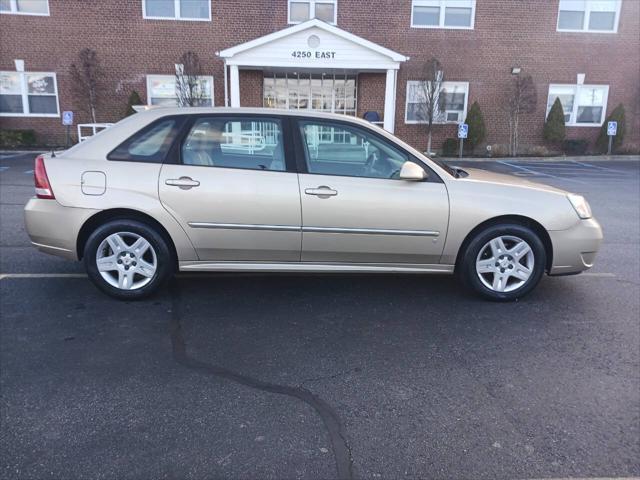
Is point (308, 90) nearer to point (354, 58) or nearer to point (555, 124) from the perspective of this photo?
point (354, 58)

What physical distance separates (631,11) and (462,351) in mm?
22625

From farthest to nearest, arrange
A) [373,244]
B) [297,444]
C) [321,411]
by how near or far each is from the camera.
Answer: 1. [373,244]
2. [321,411]
3. [297,444]

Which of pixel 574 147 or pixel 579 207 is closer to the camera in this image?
pixel 579 207

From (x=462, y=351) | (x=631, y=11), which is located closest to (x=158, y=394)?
(x=462, y=351)

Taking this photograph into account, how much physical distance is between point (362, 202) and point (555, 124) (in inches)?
754

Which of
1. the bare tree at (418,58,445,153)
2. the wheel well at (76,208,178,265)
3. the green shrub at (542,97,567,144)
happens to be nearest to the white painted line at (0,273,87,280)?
the wheel well at (76,208,178,265)

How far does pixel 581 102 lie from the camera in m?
21.4

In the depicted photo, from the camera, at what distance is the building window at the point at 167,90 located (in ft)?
65.1

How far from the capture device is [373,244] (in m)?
4.53

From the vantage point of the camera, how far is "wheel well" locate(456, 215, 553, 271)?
460cm

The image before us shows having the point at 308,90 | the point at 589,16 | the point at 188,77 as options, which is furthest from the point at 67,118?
the point at 589,16

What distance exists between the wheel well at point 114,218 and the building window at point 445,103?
1736 cm

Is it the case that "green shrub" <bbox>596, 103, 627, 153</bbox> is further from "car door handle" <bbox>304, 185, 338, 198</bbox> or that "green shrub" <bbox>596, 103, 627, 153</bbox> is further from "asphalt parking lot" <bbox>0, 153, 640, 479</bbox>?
"car door handle" <bbox>304, 185, 338, 198</bbox>

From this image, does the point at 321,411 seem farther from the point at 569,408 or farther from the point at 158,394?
the point at 569,408
